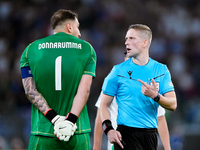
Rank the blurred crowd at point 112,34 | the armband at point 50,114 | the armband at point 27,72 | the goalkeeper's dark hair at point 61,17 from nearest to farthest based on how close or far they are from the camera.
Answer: the armband at point 50,114 → the armband at point 27,72 → the goalkeeper's dark hair at point 61,17 → the blurred crowd at point 112,34

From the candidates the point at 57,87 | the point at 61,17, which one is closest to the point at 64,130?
the point at 57,87

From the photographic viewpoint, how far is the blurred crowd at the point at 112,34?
39.8ft

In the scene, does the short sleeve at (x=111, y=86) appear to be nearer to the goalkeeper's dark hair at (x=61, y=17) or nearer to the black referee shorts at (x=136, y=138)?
the black referee shorts at (x=136, y=138)

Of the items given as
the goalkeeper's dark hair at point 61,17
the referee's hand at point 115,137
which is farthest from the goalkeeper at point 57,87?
the referee's hand at point 115,137

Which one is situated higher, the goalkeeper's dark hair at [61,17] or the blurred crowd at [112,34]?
the blurred crowd at [112,34]

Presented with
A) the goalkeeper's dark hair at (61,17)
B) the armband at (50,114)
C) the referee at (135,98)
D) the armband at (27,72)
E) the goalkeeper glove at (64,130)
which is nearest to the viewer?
the goalkeeper glove at (64,130)

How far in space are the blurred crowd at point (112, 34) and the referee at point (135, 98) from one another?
5.77 meters

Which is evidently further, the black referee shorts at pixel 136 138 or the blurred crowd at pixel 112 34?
the blurred crowd at pixel 112 34

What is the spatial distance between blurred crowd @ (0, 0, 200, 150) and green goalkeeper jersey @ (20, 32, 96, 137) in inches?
252

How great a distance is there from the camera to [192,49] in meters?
14.0

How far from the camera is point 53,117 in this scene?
369cm

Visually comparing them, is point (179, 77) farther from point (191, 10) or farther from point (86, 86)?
point (86, 86)

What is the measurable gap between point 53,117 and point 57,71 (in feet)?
1.49

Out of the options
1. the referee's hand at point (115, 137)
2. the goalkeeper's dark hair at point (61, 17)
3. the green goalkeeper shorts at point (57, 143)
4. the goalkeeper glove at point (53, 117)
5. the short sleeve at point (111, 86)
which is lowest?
the green goalkeeper shorts at point (57, 143)
